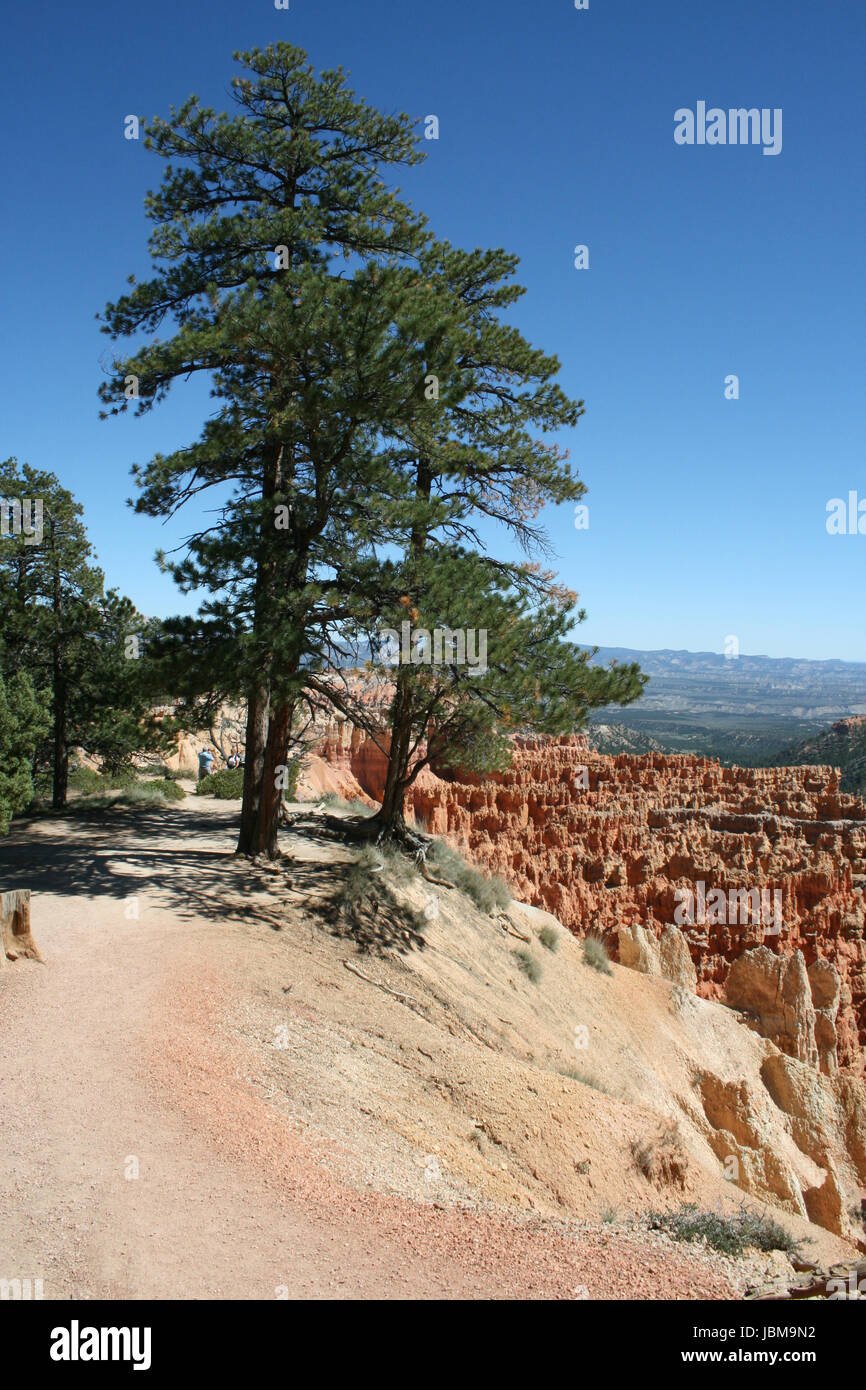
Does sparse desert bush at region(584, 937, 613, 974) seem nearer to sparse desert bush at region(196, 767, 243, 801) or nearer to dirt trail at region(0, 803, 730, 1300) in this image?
dirt trail at region(0, 803, 730, 1300)

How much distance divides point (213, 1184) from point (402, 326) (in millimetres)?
9423

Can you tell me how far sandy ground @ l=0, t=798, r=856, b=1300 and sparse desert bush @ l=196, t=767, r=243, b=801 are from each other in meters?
12.9

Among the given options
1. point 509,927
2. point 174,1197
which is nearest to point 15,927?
point 174,1197

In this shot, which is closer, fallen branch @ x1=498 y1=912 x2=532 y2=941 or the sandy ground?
the sandy ground

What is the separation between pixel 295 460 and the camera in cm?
1269

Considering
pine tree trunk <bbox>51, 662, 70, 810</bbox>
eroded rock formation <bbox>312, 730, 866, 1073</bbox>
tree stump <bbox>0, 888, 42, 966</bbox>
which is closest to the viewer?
tree stump <bbox>0, 888, 42, 966</bbox>

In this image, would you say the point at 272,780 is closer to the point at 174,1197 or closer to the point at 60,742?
the point at 174,1197

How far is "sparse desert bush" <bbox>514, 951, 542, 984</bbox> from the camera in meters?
14.0

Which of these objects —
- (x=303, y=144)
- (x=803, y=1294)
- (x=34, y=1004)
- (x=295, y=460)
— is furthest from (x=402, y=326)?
(x=803, y=1294)

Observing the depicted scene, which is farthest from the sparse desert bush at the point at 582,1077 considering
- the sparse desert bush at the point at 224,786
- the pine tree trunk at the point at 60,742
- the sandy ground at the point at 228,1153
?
the sparse desert bush at the point at 224,786

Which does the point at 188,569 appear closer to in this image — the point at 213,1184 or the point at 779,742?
the point at 213,1184

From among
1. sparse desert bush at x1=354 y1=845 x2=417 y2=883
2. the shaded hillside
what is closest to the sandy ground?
sparse desert bush at x1=354 y1=845 x2=417 y2=883

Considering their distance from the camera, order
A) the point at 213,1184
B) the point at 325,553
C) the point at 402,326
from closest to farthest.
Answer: the point at 213,1184 → the point at 402,326 → the point at 325,553

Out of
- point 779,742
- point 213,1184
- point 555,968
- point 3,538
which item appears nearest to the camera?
point 213,1184
